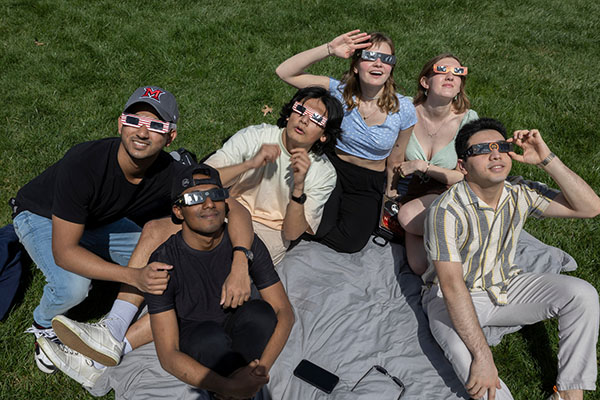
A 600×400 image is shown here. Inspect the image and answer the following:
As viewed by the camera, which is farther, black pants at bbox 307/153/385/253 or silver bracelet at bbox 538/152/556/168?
black pants at bbox 307/153/385/253

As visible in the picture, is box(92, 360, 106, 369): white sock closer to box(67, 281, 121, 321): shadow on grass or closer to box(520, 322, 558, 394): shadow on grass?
box(67, 281, 121, 321): shadow on grass

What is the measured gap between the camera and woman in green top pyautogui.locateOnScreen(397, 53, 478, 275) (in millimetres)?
4723

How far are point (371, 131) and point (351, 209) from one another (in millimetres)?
913

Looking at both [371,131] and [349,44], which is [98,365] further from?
[349,44]

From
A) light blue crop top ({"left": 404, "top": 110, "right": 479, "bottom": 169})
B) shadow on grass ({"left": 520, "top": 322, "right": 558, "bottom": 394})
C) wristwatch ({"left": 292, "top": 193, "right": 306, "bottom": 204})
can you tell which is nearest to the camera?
shadow on grass ({"left": 520, "top": 322, "right": 558, "bottom": 394})

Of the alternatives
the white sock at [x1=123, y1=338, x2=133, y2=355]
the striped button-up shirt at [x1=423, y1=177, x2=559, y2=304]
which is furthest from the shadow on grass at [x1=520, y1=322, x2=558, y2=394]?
the white sock at [x1=123, y1=338, x2=133, y2=355]

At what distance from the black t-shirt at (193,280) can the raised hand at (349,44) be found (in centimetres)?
262

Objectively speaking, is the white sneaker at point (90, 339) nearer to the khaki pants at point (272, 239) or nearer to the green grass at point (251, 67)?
the green grass at point (251, 67)

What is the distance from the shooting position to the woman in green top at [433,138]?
4.72 meters

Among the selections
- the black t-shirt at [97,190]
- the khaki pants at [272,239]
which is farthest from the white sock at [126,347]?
the khaki pants at [272,239]

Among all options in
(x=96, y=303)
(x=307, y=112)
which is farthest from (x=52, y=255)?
(x=307, y=112)

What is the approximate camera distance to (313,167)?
4.47 m

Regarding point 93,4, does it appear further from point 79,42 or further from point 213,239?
point 213,239

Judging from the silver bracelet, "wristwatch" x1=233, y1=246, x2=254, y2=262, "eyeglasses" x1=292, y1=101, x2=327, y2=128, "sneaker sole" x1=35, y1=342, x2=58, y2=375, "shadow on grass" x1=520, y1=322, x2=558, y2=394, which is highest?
"eyeglasses" x1=292, y1=101, x2=327, y2=128
